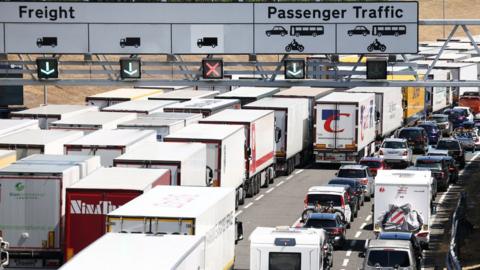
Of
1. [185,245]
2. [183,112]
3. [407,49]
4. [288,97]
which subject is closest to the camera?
[185,245]

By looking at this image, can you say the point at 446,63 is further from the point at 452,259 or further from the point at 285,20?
the point at 452,259

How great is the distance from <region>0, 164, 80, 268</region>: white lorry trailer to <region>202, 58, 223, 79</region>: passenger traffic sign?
15.1 meters

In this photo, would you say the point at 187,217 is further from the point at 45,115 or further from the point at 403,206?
the point at 45,115

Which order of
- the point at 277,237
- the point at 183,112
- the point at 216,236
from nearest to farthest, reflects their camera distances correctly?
the point at 216,236
the point at 277,237
the point at 183,112

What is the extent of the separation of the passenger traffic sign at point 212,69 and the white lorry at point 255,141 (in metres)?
4.56

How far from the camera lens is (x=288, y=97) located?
67.9 meters

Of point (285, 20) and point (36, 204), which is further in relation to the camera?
point (285, 20)

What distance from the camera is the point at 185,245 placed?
27531 millimetres

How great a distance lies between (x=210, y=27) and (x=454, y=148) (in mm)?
21785

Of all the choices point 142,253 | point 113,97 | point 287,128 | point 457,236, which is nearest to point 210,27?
point 457,236

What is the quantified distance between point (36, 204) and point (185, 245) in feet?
29.8

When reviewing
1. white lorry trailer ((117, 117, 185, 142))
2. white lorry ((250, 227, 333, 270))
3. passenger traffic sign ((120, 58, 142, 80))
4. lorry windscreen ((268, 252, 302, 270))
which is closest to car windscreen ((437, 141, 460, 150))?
white lorry trailer ((117, 117, 185, 142))

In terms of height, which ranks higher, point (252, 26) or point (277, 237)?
point (252, 26)

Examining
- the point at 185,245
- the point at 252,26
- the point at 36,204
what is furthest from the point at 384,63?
the point at 185,245
